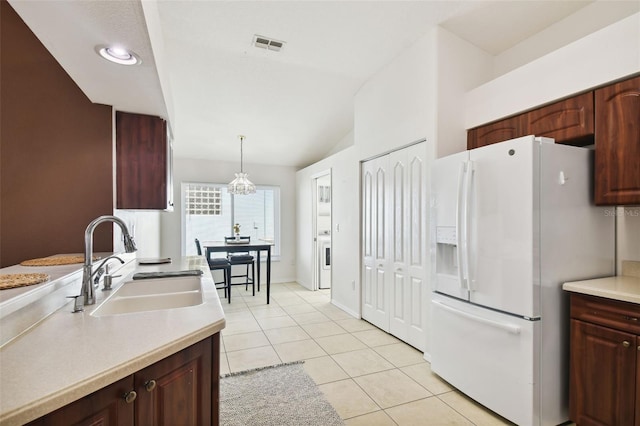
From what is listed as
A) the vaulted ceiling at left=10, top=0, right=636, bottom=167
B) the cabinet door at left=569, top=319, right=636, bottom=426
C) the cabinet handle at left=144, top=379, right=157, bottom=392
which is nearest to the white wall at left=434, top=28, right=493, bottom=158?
the vaulted ceiling at left=10, top=0, right=636, bottom=167

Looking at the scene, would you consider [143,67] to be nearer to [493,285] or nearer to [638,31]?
[493,285]

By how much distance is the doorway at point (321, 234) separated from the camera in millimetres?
5512

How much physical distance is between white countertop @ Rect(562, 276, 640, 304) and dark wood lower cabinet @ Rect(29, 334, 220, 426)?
1.96 m

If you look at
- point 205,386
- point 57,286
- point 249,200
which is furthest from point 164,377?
point 249,200

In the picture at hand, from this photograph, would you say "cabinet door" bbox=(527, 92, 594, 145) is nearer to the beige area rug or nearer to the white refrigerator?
the white refrigerator

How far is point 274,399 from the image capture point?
7.09 ft

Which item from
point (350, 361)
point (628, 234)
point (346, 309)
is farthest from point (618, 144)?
point (346, 309)

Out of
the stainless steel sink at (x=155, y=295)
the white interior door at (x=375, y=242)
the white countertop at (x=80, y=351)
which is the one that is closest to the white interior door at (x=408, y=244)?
the white interior door at (x=375, y=242)

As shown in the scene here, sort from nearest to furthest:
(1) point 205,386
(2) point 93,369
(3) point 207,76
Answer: (2) point 93,369 → (1) point 205,386 → (3) point 207,76

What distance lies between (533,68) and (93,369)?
9.67 ft

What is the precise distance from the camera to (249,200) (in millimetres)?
6043

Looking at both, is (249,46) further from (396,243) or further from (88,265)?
(88,265)

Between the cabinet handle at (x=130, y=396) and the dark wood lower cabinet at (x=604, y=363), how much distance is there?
2.21 meters

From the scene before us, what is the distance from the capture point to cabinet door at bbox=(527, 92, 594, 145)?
198 centimetres
